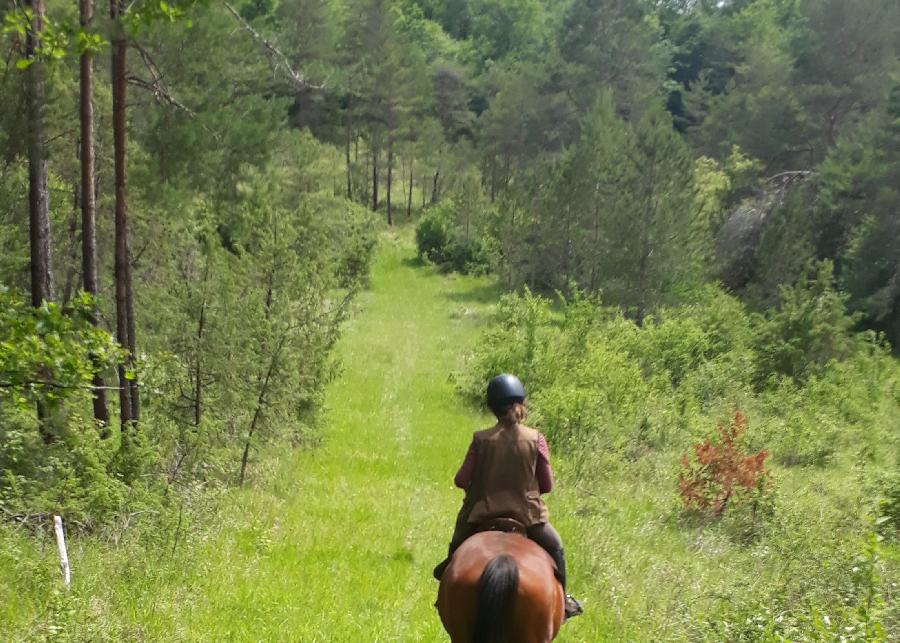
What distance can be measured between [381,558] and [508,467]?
335cm

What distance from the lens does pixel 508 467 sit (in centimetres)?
497

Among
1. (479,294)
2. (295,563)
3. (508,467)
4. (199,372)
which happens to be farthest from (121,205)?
(479,294)

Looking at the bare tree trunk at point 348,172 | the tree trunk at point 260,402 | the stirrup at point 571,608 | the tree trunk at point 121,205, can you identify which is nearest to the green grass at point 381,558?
the tree trunk at point 260,402

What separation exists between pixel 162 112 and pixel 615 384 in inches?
411

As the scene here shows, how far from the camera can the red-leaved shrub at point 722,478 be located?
10.4 meters

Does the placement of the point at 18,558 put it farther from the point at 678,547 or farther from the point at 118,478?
the point at 678,547

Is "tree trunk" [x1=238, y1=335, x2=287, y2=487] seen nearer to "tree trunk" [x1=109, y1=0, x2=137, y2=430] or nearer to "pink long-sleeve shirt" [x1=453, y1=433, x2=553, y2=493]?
"tree trunk" [x1=109, y1=0, x2=137, y2=430]

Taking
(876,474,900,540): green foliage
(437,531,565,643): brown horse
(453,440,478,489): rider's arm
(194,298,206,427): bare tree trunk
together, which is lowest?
(876,474,900,540): green foliage

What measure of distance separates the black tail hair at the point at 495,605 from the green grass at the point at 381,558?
193 cm

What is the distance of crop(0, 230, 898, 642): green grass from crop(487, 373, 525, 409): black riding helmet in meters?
2.27

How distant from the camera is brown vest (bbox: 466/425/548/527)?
195 inches

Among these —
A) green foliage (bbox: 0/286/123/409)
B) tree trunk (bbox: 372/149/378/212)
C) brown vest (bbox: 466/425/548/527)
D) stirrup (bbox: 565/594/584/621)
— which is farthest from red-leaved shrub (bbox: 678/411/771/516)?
tree trunk (bbox: 372/149/378/212)

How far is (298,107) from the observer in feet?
188

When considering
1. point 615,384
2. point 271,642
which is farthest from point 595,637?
point 615,384
